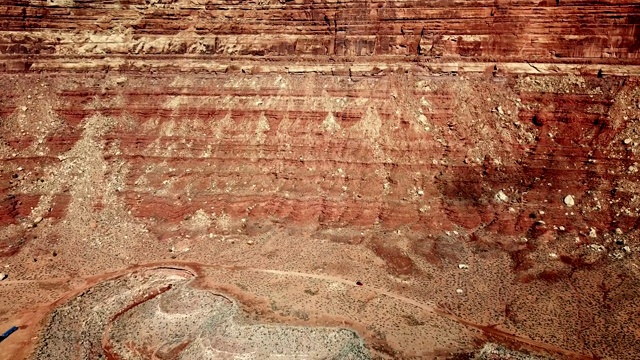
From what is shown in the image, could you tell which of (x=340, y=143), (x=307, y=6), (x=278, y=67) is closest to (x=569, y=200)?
(x=340, y=143)

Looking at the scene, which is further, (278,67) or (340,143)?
(278,67)

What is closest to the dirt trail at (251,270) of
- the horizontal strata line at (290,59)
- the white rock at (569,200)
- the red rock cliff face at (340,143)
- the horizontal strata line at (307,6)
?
the red rock cliff face at (340,143)

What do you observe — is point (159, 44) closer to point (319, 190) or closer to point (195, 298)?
point (319, 190)

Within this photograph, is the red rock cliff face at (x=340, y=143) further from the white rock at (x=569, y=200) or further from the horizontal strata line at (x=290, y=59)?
the white rock at (x=569, y=200)

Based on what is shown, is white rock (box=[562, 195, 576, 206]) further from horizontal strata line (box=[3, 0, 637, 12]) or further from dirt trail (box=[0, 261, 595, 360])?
horizontal strata line (box=[3, 0, 637, 12])

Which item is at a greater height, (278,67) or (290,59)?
(290,59)

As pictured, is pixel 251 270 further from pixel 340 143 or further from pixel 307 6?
pixel 307 6

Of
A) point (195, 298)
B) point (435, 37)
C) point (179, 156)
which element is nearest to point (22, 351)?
point (195, 298)

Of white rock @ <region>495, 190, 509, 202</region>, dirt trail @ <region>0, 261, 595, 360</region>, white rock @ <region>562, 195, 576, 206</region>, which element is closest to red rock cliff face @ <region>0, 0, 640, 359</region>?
white rock @ <region>495, 190, 509, 202</region>
